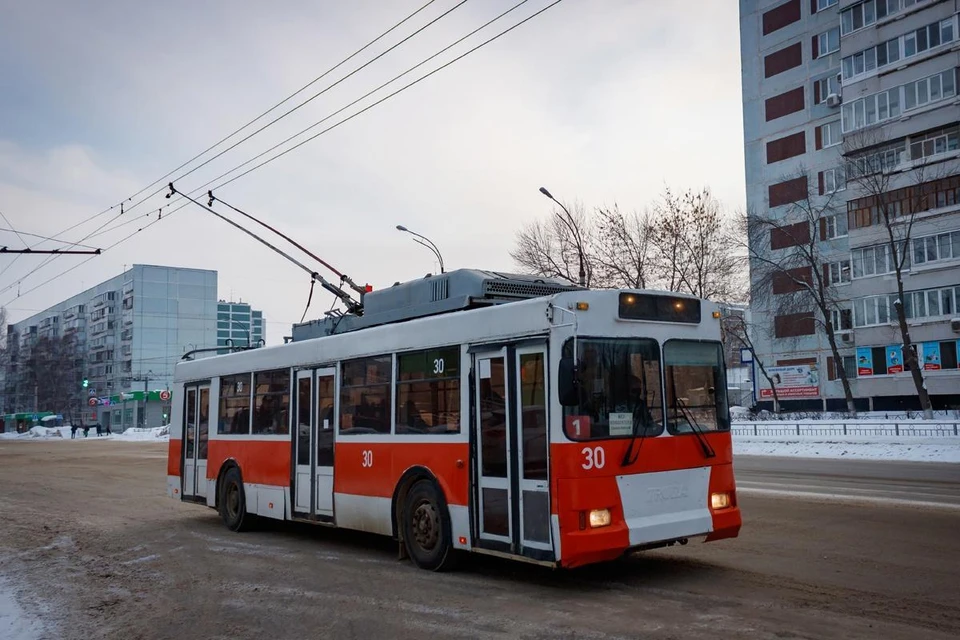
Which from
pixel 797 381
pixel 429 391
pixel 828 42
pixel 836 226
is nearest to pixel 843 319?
pixel 797 381

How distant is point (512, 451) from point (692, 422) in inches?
71.2

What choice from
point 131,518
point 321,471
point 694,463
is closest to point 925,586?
point 694,463

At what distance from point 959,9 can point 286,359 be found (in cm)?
4342

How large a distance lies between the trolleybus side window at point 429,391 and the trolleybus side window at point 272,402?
9.62 ft

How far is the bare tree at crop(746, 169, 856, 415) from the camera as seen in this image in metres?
48.7

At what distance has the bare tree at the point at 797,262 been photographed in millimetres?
48656

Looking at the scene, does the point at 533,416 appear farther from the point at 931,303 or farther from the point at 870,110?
the point at 870,110

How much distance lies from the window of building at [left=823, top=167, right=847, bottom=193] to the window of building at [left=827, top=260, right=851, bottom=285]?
14.6 feet

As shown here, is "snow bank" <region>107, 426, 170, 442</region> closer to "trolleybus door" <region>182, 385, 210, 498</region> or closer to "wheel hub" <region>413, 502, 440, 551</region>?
"trolleybus door" <region>182, 385, 210, 498</region>

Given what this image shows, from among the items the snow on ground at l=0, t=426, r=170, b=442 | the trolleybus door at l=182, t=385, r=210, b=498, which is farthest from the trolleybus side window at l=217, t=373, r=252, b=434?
the snow on ground at l=0, t=426, r=170, b=442

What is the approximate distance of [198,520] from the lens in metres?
14.9

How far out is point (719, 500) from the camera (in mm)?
8672

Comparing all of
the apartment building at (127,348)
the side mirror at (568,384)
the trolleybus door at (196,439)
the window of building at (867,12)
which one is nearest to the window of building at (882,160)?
the window of building at (867,12)

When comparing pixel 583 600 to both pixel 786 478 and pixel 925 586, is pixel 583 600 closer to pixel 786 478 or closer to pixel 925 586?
pixel 925 586
